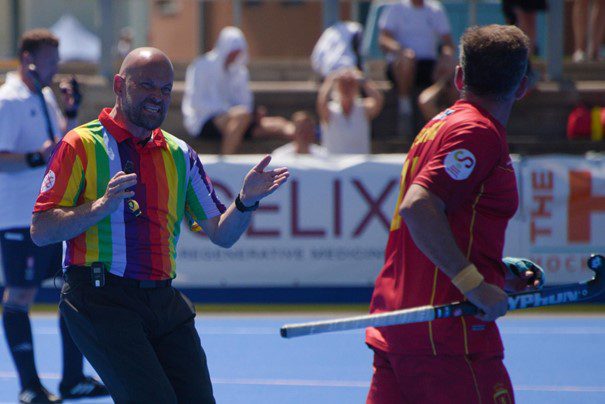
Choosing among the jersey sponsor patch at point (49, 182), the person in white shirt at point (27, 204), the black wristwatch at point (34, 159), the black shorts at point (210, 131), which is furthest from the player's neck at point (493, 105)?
the black shorts at point (210, 131)

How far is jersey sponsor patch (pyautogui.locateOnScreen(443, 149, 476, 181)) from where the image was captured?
11.4ft

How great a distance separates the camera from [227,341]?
352 inches

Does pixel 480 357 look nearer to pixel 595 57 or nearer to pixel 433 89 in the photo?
pixel 433 89

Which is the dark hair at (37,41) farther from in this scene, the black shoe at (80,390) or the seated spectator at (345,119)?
the seated spectator at (345,119)

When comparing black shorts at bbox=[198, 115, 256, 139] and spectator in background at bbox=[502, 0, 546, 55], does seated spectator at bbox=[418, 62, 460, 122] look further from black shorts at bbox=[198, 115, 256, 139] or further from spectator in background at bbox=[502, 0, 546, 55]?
black shorts at bbox=[198, 115, 256, 139]

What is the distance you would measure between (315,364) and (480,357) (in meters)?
4.63

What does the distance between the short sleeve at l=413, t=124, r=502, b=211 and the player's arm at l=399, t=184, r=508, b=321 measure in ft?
0.21

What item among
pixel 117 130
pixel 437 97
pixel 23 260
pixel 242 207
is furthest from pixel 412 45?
pixel 117 130

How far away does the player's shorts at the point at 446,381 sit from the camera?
3.55 metres

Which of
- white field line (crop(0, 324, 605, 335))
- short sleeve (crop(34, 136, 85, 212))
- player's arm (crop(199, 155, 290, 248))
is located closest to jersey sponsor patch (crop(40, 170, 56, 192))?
short sleeve (crop(34, 136, 85, 212))

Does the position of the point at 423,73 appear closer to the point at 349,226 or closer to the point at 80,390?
the point at 349,226

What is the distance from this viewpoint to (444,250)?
3.44 metres

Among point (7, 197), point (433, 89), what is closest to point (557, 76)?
point (433, 89)

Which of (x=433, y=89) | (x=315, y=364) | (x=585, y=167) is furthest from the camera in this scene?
(x=433, y=89)
